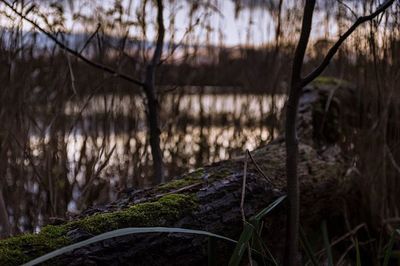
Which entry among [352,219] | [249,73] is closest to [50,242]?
[352,219]

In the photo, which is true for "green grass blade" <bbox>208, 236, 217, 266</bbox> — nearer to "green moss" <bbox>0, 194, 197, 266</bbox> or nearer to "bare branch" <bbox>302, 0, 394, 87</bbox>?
"green moss" <bbox>0, 194, 197, 266</bbox>

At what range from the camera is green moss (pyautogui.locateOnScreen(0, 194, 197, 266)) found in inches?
60.6

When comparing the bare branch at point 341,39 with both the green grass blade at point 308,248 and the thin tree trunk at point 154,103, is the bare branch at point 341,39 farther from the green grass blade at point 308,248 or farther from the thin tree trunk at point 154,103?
the thin tree trunk at point 154,103

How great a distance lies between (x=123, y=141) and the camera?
400 centimetres

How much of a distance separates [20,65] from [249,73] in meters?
1.91

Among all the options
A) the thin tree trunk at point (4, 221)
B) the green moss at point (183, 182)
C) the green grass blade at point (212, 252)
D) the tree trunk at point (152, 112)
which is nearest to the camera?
the green grass blade at point (212, 252)

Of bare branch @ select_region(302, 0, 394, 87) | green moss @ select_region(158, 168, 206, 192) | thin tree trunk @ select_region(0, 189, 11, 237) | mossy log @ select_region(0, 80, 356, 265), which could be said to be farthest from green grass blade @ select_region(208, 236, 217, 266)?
thin tree trunk @ select_region(0, 189, 11, 237)

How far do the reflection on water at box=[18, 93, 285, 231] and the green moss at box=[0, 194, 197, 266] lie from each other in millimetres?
941

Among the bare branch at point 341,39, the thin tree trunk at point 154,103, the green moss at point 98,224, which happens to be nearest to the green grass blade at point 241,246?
the green moss at point 98,224

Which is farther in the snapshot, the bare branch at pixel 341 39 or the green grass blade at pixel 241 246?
the bare branch at pixel 341 39

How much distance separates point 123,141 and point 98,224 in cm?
233

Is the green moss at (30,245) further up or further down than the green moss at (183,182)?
further down

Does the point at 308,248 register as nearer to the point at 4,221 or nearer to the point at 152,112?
the point at 152,112

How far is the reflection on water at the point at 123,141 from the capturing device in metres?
3.18
